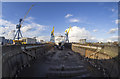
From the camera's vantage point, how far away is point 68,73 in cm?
1372

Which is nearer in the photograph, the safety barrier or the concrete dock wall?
the concrete dock wall

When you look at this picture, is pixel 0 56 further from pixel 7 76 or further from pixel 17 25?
pixel 17 25

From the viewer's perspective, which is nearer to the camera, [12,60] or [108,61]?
[12,60]

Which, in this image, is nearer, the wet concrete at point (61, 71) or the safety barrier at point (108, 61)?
the safety barrier at point (108, 61)

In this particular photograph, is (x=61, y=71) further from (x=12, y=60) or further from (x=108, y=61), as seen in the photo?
(x=108, y=61)

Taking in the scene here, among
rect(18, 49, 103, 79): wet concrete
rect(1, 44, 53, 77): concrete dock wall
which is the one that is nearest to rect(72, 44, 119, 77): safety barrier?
rect(18, 49, 103, 79): wet concrete

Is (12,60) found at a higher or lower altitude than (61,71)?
higher

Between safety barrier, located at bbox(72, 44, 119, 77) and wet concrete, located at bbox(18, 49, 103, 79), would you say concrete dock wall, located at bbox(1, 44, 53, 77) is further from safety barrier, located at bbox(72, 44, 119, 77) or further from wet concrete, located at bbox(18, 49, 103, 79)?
safety barrier, located at bbox(72, 44, 119, 77)

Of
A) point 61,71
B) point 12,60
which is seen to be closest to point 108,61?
point 61,71

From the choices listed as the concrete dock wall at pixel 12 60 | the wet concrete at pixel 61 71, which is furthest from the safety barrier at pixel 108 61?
the concrete dock wall at pixel 12 60

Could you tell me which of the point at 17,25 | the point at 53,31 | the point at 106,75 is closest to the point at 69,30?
the point at 53,31

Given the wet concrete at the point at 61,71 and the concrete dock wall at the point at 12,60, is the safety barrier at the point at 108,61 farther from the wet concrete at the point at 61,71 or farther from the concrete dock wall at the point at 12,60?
the concrete dock wall at the point at 12,60

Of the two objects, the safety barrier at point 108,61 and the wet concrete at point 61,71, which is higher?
the safety barrier at point 108,61

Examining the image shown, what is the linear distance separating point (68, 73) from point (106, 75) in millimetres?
7752
